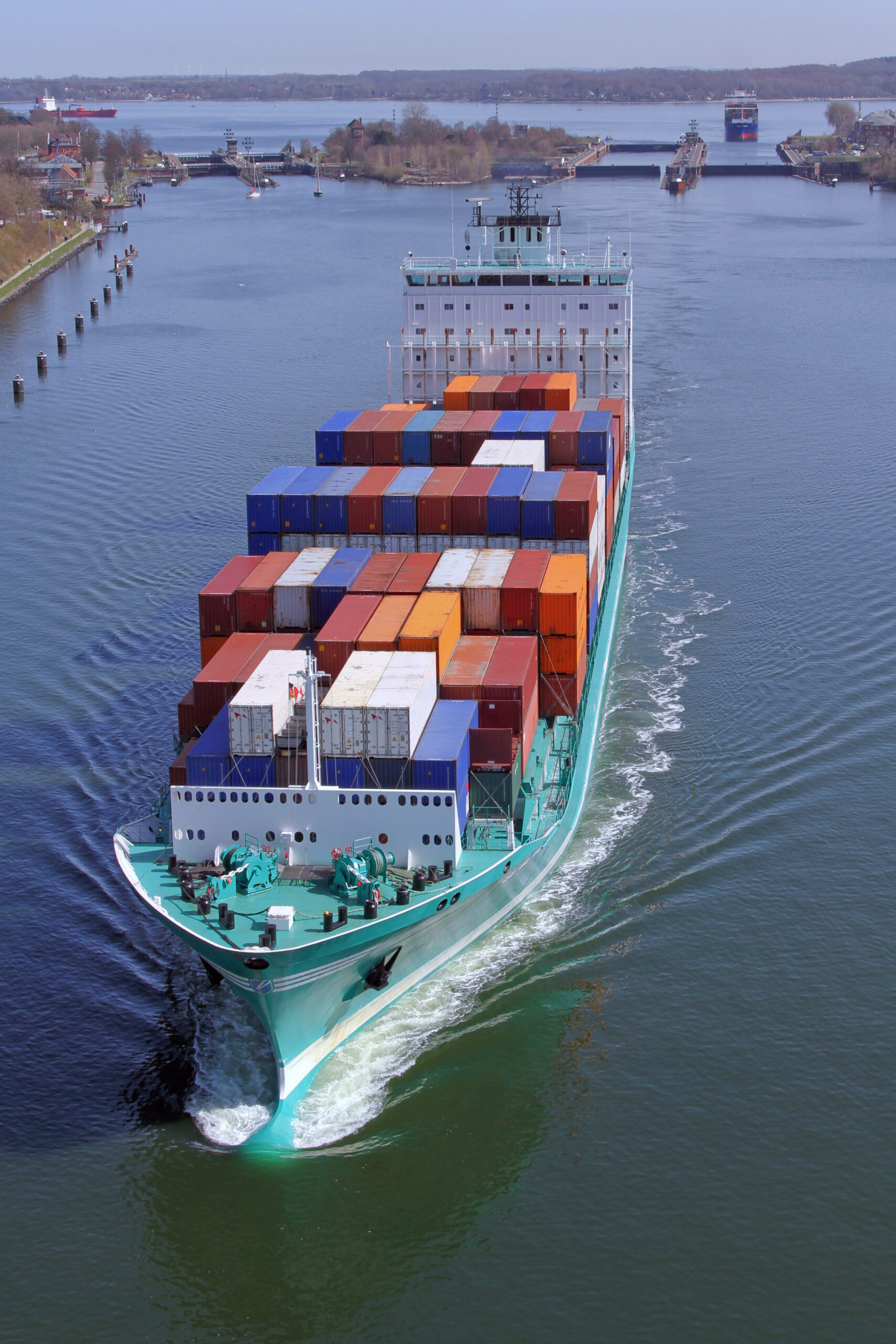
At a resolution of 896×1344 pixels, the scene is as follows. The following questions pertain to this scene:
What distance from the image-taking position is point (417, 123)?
580 ft

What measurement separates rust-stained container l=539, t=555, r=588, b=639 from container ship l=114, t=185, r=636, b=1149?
46 millimetres

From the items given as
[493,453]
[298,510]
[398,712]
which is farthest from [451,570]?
[493,453]

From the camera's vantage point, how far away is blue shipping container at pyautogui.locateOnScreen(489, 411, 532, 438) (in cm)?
3291

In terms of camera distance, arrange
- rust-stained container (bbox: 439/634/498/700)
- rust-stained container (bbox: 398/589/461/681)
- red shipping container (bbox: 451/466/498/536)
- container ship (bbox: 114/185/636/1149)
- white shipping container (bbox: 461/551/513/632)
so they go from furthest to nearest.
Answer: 1. red shipping container (bbox: 451/466/498/536)
2. white shipping container (bbox: 461/551/513/632)
3. rust-stained container (bbox: 398/589/461/681)
4. rust-stained container (bbox: 439/634/498/700)
5. container ship (bbox: 114/185/636/1149)

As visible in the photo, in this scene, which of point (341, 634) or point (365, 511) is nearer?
point (341, 634)

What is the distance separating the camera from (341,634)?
23.2 m

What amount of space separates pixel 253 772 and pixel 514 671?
4658mm

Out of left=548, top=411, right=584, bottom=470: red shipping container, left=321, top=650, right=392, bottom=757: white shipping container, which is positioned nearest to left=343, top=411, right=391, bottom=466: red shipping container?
left=548, top=411, right=584, bottom=470: red shipping container

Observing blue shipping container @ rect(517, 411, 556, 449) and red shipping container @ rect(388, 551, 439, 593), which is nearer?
red shipping container @ rect(388, 551, 439, 593)

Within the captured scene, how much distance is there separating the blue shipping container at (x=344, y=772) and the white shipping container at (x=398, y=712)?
0.29 metres

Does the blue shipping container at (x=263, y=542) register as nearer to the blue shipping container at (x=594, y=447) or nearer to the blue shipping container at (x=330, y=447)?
the blue shipping container at (x=330, y=447)

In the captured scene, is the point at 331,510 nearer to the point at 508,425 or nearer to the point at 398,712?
the point at 508,425

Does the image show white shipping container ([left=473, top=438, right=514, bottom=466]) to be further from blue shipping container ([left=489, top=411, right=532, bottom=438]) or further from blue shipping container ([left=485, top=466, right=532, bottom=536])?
blue shipping container ([left=485, top=466, right=532, bottom=536])

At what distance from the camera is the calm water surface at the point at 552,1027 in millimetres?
16656
